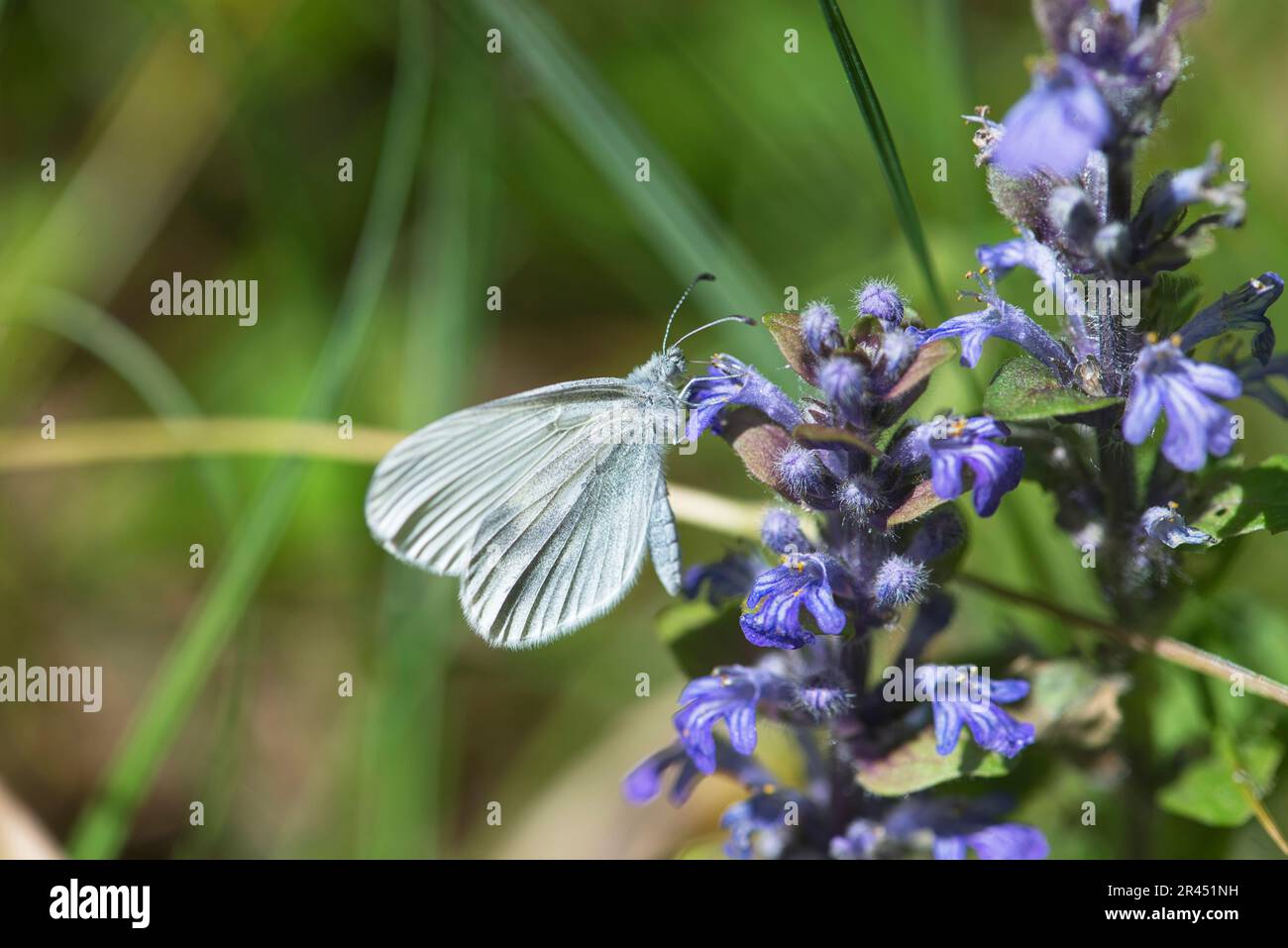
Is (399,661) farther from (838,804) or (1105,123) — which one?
(1105,123)

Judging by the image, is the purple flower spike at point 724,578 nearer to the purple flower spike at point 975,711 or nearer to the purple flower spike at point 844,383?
the purple flower spike at point 975,711

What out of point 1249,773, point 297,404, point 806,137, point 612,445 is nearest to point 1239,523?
point 1249,773

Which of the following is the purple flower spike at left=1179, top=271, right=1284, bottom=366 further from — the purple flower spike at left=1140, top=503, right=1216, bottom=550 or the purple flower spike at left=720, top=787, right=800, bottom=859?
the purple flower spike at left=720, top=787, right=800, bottom=859

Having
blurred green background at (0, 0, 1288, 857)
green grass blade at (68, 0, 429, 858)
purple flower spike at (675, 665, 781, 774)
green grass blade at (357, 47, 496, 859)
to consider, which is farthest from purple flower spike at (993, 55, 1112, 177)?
green grass blade at (357, 47, 496, 859)

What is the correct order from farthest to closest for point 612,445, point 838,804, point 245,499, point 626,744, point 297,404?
point 297,404 < point 245,499 < point 626,744 < point 612,445 < point 838,804

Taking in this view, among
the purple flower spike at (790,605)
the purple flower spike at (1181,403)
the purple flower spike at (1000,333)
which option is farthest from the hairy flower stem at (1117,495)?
the purple flower spike at (790,605)
